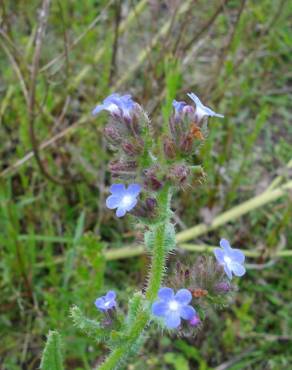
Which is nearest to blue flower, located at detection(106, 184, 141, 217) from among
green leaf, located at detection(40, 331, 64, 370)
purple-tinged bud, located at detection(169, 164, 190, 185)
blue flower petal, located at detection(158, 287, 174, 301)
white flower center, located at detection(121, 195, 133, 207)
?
white flower center, located at detection(121, 195, 133, 207)

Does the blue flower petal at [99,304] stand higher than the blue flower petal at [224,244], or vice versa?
the blue flower petal at [224,244]

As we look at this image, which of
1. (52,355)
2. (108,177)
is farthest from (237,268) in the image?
(108,177)

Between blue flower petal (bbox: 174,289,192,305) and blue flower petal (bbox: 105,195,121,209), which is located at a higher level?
blue flower petal (bbox: 105,195,121,209)

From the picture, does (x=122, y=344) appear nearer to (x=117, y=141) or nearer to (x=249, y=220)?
(x=117, y=141)

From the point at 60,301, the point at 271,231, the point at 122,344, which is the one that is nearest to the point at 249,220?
the point at 271,231

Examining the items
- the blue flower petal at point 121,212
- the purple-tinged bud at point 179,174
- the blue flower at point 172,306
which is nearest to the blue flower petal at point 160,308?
the blue flower at point 172,306

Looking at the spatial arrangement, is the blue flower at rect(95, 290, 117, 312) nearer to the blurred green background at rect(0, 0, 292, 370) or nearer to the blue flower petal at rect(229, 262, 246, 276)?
the blurred green background at rect(0, 0, 292, 370)

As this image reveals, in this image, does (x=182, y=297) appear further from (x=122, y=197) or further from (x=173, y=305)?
(x=122, y=197)

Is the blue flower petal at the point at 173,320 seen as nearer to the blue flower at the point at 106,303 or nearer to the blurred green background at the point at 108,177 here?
the blue flower at the point at 106,303
